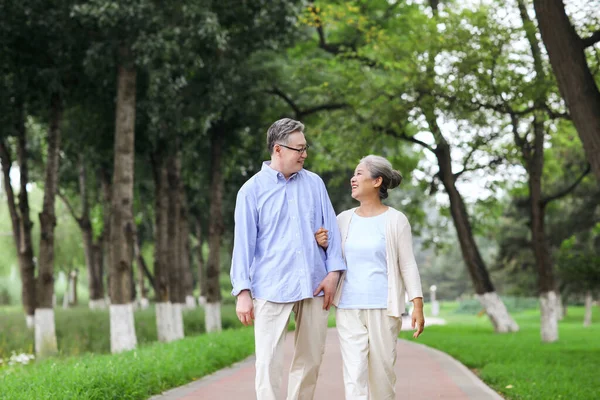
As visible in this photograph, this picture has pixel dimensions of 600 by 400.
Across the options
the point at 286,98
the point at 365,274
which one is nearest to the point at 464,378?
the point at 365,274

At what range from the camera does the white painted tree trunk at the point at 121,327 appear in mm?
18891

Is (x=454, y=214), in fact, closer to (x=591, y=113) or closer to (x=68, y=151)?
(x=68, y=151)

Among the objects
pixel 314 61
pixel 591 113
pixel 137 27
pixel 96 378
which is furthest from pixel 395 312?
pixel 314 61

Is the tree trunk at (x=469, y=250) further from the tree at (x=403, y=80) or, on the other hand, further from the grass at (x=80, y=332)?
the grass at (x=80, y=332)

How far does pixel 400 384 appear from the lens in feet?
39.2

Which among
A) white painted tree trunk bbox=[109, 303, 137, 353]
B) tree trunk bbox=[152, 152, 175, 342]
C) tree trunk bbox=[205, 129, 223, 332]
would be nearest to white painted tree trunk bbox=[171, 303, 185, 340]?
tree trunk bbox=[152, 152, 175, 342]

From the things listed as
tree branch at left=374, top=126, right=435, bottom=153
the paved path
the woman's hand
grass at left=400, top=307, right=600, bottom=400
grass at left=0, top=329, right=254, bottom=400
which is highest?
tree branch at left=374, top=126, right=435, bottom=153

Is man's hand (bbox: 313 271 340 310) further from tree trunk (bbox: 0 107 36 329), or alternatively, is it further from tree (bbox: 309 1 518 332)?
tree trunk (bbox: 0 107 36 329)

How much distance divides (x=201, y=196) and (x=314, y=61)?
41.3ft

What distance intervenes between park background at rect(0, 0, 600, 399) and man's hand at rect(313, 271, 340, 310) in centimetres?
351

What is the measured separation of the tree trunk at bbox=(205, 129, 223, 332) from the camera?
1068 inches

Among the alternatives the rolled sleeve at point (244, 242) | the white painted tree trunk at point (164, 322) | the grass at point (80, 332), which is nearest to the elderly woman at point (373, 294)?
the rolled sleeve at point (244, 242)

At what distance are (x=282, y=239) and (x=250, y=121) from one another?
2208 centimetres

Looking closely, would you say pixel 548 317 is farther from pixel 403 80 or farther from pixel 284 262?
pixel 284 262
